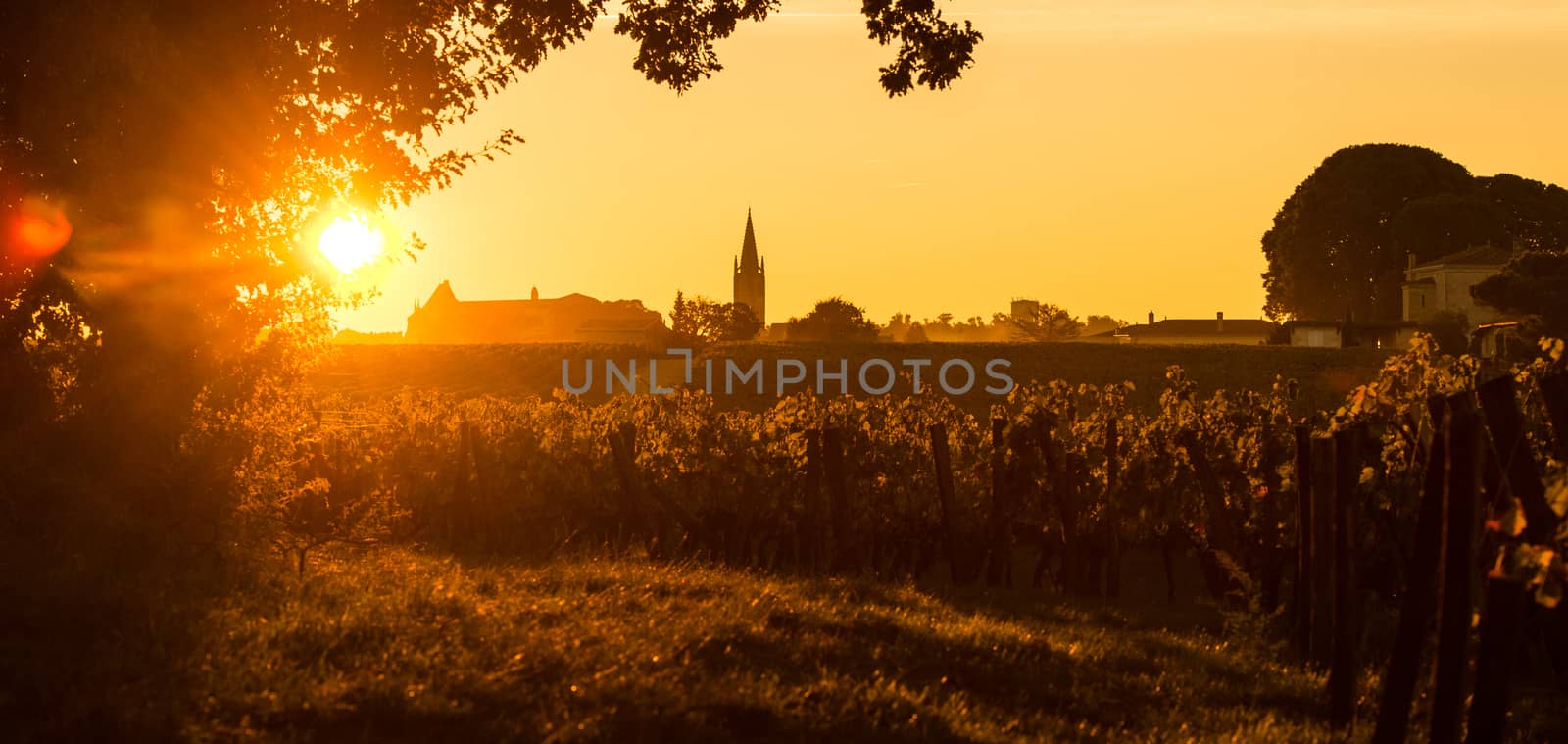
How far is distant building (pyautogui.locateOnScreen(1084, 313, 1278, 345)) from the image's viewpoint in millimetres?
134500

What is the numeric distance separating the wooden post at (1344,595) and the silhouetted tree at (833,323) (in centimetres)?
11449

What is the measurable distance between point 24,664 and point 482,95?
11.4 m

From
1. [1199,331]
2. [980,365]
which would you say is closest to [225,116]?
[980,365]

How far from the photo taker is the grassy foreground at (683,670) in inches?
302

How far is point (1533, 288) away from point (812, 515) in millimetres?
62109

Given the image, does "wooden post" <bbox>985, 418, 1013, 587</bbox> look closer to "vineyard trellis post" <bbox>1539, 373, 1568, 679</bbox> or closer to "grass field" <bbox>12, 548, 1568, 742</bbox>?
"grass field" <bbox>12, 548, 1568, 742</bbox>

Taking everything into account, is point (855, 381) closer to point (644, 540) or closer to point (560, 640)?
point (644, 540)

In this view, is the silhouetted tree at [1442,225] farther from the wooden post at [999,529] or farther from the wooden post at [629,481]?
the wooden post at [629,481]

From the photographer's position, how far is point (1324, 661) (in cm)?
1110

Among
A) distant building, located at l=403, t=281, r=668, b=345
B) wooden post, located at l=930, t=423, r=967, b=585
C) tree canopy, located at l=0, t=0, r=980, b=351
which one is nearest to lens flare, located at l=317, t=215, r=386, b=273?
tree canopy, located at l=0, t=0, r=980, b=351

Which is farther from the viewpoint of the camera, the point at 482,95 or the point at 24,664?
the point at 482,95

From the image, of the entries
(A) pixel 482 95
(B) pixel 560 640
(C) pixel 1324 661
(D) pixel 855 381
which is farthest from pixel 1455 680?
(D) pixel 855 381

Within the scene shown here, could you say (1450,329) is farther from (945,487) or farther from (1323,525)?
(1323,525)

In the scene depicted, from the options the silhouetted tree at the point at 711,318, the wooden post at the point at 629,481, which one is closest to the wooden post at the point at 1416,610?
the wooden post at the point at 629,481
